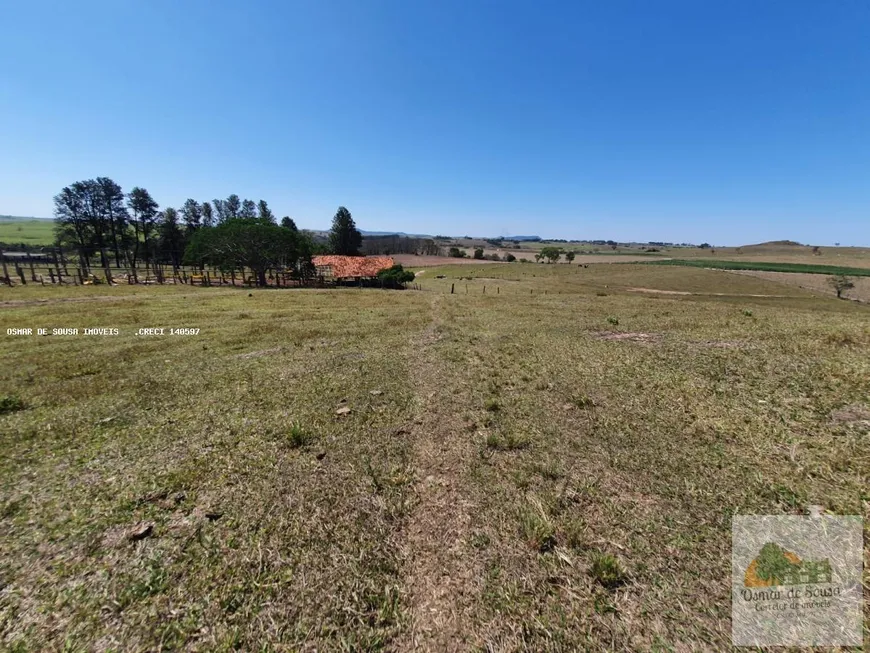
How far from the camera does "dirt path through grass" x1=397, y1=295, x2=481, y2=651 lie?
335cm

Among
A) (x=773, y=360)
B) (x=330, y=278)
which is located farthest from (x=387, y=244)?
(x=773, y=360)

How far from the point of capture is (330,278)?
5606cm

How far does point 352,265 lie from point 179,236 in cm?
4678

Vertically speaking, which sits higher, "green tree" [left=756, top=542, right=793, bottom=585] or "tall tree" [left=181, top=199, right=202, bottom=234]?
"tall tree" [left=181, top=199, right=202, bottom=234]

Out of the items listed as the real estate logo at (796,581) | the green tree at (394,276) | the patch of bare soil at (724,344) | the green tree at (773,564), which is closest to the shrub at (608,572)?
the real estate logo at (796,581)

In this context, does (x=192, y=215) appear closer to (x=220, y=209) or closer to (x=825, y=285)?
(x=220, y=209)

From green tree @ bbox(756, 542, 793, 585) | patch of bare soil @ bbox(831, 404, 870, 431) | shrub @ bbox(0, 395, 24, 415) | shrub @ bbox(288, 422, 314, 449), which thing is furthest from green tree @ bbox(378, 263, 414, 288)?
green tree @ bbox(756, 542, 793, 585)

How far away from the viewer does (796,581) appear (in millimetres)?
3596

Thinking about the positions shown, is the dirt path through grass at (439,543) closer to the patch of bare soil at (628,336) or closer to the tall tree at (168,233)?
the patch of bare soil at (628,336)

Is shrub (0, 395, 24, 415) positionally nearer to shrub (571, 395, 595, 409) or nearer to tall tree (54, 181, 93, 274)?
shrub (571, 395, 595, 409)

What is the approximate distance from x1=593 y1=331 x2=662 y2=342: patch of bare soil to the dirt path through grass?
32.8 feet

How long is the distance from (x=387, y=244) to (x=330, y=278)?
77.9 m

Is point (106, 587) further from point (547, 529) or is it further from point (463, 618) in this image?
point (547, 529)

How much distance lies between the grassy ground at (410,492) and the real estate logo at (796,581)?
0.19 meters
